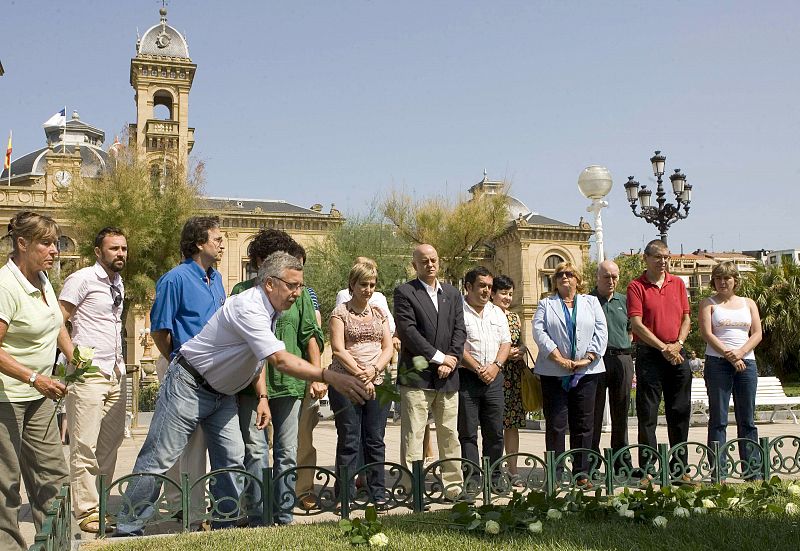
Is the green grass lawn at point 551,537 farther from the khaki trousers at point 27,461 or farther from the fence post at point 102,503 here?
the khaki trousers at point 27,461

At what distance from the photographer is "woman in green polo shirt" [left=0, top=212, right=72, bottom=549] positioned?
4.13m

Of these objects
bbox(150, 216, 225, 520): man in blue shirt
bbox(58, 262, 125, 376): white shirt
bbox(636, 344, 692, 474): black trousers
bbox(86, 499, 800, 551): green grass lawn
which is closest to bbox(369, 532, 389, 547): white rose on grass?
bbox(86, 499, 800, 551): green grass lawn

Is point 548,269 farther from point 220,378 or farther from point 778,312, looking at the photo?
point 220,378

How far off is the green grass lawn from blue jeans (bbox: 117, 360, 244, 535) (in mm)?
281

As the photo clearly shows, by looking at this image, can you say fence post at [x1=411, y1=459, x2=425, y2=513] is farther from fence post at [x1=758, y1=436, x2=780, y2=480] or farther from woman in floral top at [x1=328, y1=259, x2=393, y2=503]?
fence post at [x1=758, y1=436, x2=780, y2=480]

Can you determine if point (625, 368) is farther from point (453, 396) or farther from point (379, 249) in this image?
point (379, 249)

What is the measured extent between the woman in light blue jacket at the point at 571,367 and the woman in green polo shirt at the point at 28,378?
165 inches

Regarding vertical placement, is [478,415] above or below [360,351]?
below

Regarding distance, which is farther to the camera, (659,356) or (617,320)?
(617,320)

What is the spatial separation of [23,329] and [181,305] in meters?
1.31

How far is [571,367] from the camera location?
6.88 metres

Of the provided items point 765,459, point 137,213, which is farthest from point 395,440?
point 137,213

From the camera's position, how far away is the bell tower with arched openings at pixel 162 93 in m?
51.5

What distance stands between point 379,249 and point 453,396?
98.0 ft
